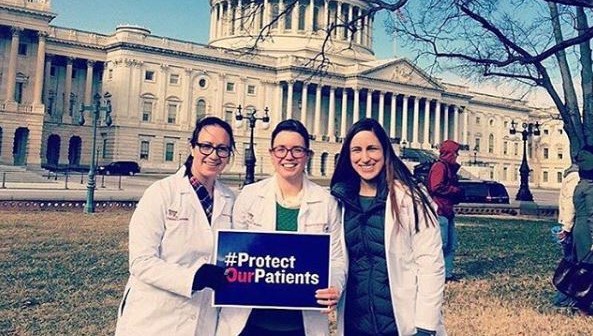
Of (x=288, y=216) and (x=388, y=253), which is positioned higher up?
(x=288, y=216)

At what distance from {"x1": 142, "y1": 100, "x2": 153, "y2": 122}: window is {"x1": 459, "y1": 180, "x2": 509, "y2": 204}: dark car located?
44.4 metres

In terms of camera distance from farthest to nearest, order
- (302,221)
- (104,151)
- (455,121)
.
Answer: (455,121)
(104,151)
(302,221)

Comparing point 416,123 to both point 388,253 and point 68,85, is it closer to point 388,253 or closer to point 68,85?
point 68,85

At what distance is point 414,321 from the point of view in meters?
3.83

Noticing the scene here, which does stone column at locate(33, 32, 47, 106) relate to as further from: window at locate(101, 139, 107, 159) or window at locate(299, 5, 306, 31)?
window at locate(299, 5, 306, 31)

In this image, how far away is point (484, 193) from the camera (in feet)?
112

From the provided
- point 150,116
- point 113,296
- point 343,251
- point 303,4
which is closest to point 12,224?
point 113,296

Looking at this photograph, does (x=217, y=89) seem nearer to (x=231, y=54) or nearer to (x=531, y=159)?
(x=231, y=54)

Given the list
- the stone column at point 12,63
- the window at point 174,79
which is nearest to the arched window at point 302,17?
the window at point 174,79

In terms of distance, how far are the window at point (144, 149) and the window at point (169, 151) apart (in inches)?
91.6

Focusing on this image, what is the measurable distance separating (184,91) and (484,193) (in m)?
45.3

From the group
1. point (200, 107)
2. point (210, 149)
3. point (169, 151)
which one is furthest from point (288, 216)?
point (200, 107)

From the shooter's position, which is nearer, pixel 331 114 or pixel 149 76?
pixel 149 76

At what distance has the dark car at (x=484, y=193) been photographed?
3366cm
